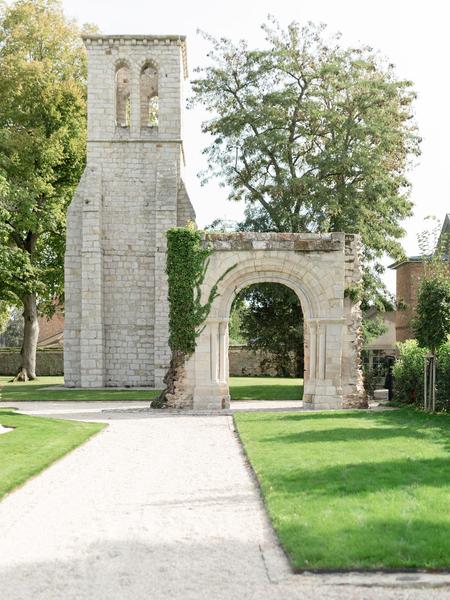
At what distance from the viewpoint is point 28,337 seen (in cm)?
3772

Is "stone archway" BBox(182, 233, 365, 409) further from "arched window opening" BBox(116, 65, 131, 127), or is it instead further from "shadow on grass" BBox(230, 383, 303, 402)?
"arched window opening" BBox(116, 65, 131, 127)

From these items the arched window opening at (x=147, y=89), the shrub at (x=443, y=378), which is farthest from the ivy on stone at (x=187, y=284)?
the arched window opening at (x=147, y=89)

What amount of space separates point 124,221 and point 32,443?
784 inches

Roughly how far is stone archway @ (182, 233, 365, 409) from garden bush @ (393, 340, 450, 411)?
1.48 metres

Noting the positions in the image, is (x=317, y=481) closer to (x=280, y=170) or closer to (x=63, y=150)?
(x=280, y=170)

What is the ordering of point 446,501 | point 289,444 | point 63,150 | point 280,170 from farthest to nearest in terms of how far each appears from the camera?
point 63,150, point 280,170, point 289,444, point 446,501

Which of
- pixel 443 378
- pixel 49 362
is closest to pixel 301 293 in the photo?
pixel 443 378

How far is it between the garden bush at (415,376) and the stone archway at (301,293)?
4.85 feet

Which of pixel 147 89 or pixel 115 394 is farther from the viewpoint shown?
pixel 147 89

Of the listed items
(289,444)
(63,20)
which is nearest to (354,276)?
(289,444)

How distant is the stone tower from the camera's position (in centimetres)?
3164

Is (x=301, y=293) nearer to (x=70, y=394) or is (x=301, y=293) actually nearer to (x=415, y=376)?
(x=415, y=376)

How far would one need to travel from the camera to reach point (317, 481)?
902 cm

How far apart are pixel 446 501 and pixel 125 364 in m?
25.0
